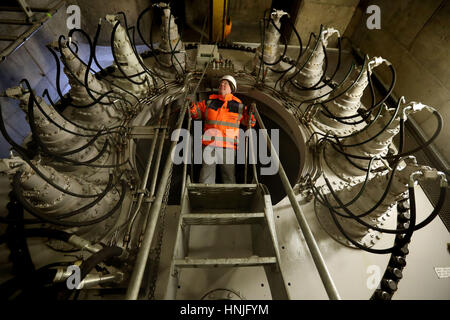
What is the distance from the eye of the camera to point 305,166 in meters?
2.27

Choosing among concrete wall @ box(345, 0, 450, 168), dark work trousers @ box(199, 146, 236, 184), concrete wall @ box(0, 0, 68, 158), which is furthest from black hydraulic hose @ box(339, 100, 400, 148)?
concrete wall @ box(0, 0, 68, 158)

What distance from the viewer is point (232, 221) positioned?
162 cm

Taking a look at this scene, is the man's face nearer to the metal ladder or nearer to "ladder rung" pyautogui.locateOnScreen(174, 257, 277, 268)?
the metal ladder

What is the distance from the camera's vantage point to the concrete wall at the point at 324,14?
3.93 meters

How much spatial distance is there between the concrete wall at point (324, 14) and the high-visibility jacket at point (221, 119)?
2960mm

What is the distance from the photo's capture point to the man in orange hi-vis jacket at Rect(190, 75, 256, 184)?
2439 mm

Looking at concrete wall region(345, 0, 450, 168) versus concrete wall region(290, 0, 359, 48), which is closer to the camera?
concrete wall region(345, 0, 450, 168)

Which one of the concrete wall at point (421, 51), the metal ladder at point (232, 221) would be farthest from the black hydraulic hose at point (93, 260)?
the concrete wall at point (421, 51)

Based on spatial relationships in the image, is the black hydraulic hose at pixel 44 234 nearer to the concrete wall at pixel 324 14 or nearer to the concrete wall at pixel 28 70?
the concrete wall at pixel 28 70

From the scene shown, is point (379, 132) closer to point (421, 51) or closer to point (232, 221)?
point (232, 221)

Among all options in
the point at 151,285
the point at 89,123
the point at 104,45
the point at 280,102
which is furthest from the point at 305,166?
the point at 104,45

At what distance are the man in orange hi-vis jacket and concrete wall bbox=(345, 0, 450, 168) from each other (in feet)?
8.42

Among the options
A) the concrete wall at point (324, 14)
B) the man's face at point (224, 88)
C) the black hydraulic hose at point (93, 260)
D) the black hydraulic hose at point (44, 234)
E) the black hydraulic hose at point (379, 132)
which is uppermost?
the concrete wall at point (324, 14)
